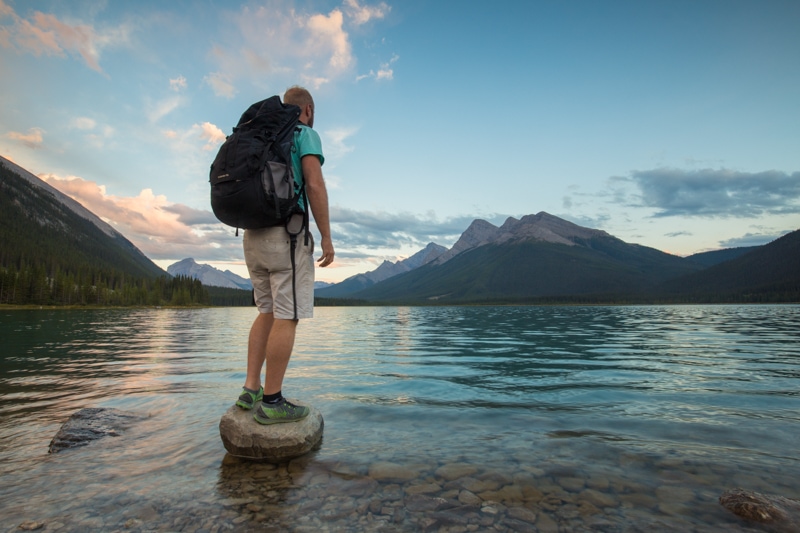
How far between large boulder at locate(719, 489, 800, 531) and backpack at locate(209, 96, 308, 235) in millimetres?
5694

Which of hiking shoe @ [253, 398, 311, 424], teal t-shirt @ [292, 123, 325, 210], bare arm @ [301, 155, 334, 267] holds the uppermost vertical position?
teal t-shirt @ [292, 123, 325, 210]

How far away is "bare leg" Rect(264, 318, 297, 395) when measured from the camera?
578 centimetres

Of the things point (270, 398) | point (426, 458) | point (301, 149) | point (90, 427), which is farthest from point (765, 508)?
point (90, 427)

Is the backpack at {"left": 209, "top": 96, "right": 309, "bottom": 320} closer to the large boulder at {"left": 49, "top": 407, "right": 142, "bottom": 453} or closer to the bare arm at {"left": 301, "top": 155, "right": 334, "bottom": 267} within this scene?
the bare arm at {"left": 301, "top": 155, "right": 334, "bottom": 267}

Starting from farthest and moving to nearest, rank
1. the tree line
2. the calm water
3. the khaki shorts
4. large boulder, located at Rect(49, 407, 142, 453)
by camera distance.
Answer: the tree line
large boulder, located at Rect(49, 407, 142, 453)
the khaki shorts
the calm water

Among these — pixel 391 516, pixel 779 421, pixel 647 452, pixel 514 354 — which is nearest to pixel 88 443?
pixel 391 516

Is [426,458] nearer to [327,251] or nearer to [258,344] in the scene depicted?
[258,344]

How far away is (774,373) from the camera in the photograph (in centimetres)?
1312

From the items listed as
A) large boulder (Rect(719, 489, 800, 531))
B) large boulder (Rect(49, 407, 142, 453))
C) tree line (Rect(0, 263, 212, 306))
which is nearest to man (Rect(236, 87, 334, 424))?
large boulder (Rect(49, 407, 142, 453))

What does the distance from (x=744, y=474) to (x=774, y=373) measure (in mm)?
11101

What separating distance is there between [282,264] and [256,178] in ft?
3.95

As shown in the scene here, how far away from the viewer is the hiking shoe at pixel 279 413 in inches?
231

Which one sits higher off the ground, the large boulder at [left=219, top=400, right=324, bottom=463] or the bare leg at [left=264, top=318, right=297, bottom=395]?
the bare leg at [left=264, top=318, right=297, bottom=395]

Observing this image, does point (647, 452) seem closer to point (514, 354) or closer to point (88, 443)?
point (88, 443)
